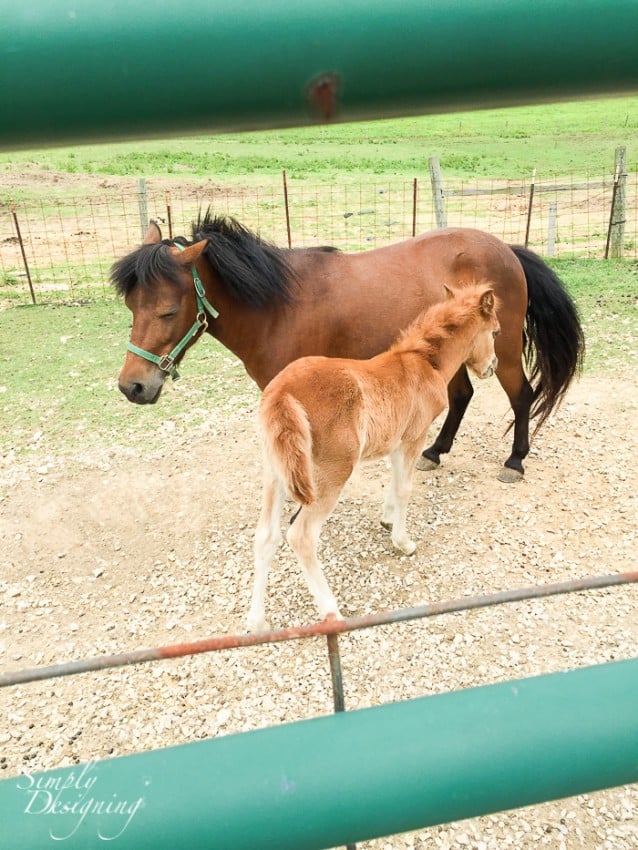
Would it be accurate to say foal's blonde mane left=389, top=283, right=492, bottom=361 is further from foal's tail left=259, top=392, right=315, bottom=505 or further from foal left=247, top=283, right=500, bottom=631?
foal's tail left=259, top=392, right=315, bottom=505

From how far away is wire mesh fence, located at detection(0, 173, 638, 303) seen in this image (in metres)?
12.3

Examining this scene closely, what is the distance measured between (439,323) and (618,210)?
9.01m

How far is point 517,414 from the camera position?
5082 mm

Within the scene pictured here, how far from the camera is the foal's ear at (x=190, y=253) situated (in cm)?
387

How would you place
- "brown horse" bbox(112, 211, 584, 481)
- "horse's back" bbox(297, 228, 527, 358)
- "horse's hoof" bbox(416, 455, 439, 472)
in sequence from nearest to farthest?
"brown horse" bbox(112, 211, 584, 481), "horse's back" bbox(297, 228, 527, 358), "horse's hoof" bbox(416, 455, 439, 472)

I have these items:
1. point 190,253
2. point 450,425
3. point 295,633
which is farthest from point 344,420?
point 295,633

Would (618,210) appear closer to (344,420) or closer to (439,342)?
(439,342)

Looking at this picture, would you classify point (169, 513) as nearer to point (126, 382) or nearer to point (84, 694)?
point (126, 382)

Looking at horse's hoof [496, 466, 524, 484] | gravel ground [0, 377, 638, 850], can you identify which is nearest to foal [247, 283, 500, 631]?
gravel ground [0, 377, 638, 850]

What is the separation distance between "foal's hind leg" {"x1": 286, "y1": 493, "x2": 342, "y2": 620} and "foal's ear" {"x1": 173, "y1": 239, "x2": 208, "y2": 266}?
1592 millimetres

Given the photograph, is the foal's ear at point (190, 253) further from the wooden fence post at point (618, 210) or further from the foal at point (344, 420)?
the wooden fence post at point (618, 210)

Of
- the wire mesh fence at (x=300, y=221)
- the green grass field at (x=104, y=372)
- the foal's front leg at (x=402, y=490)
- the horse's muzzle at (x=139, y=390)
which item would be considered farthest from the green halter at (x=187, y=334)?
the wire mesh fence at (x=300, y=221)

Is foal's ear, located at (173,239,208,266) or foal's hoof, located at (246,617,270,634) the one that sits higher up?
foal's ear, located at (173,239,208,266)

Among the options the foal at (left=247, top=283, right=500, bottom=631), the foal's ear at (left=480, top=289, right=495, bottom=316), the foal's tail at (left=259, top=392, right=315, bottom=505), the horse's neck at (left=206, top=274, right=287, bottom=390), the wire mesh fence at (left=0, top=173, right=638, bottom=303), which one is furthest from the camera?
the wire mesh fence at (left=0, top=173, right=638, bottom=303)
